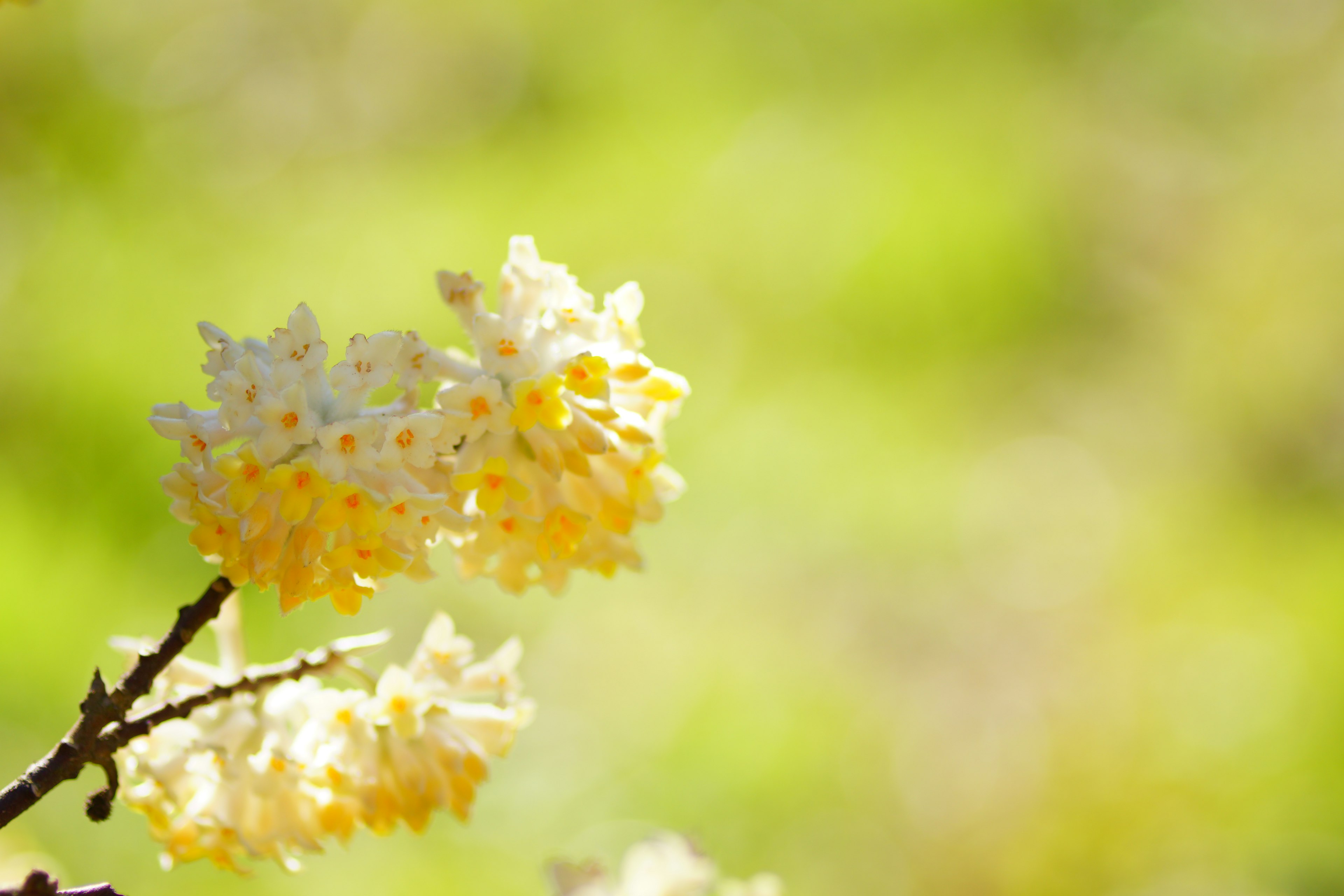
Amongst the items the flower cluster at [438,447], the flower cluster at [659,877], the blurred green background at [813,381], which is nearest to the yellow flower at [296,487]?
the flower cluster at [438,447]

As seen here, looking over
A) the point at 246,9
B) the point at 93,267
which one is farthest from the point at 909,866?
the point at 246,9

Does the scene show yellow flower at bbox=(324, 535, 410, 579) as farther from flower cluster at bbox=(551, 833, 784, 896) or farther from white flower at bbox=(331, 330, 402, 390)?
flower cluster at bbox=(551, 833, 784, 896)

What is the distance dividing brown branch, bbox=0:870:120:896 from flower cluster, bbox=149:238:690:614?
0.10m

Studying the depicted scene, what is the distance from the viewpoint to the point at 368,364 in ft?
1.27

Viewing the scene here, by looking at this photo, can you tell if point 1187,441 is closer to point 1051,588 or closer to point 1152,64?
point 1051,588

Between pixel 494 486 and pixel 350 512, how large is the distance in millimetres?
57

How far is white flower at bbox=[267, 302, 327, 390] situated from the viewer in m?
0.38

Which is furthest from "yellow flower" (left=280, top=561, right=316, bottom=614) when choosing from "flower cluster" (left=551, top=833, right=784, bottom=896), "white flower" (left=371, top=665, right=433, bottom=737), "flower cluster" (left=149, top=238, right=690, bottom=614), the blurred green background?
the blurred green background

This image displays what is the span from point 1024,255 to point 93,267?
2.16m

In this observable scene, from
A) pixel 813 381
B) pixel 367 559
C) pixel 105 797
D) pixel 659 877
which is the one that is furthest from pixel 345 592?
pixel 813 381

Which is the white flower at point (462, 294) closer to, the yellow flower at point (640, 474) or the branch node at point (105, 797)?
the yellow flower at point (640, 474)

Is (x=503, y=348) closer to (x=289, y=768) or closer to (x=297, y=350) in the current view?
(x=297, y=350)

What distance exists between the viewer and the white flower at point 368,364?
1.25 ft

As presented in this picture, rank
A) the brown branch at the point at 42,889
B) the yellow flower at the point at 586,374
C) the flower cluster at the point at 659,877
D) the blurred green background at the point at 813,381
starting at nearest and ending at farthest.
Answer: the brown branch at the point at 42,889, the yellow flower at the point at 586,374, the flower cluster at the point at 659,877, the blurred green background at the point at 813,381
